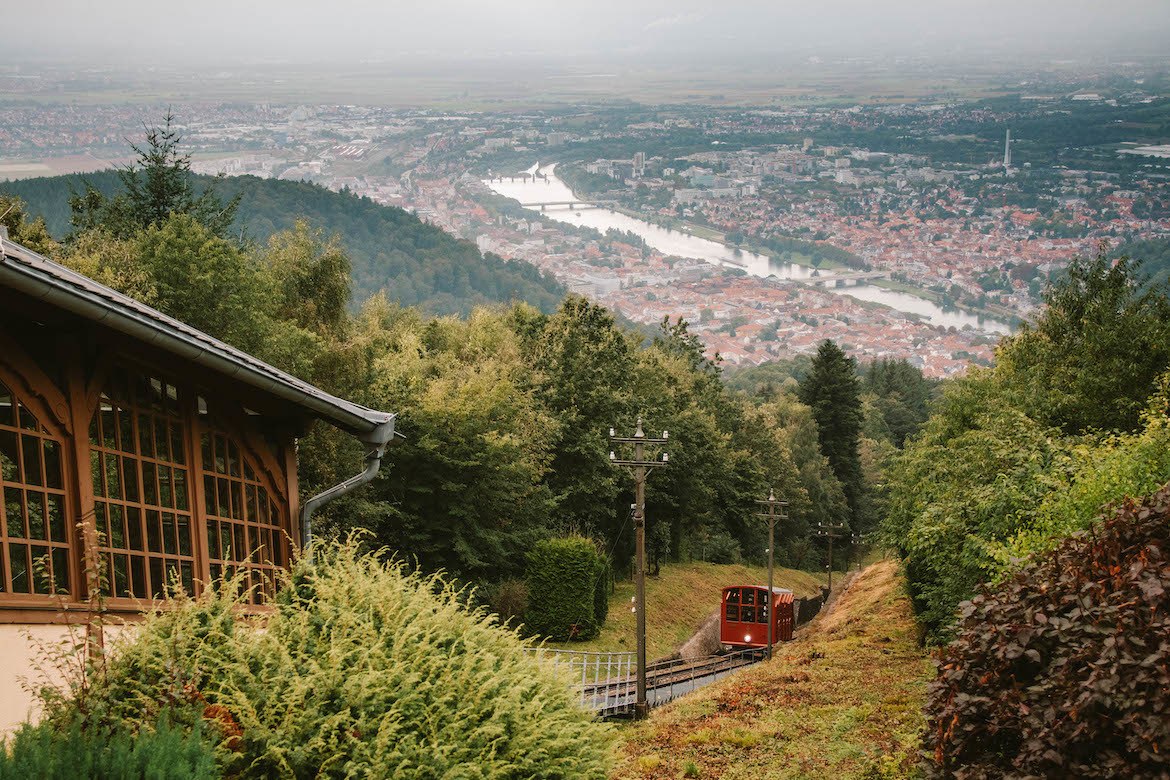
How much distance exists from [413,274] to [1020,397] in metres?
91.0

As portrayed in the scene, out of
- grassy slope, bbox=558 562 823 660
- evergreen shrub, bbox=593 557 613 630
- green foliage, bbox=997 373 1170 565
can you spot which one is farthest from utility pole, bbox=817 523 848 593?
green foliage, bbox=997 373 1170 565

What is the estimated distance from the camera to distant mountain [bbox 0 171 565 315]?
109125mm

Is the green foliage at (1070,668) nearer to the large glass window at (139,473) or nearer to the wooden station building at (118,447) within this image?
the wooden station building at (118,447)

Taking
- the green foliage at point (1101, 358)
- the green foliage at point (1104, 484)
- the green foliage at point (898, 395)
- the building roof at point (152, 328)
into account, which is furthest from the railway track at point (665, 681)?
the green foliage at point (898, 395)

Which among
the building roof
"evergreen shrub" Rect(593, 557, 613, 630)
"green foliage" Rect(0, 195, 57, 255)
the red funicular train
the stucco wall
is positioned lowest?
the red funicular train

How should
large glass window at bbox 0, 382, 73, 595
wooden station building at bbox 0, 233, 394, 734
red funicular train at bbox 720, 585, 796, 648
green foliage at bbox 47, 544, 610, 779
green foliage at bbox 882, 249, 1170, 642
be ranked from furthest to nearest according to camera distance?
1. red funicular train at bbox 720, 585, 796, 648
2. green foliage at bbox 882, 249, 1170, 642
3. large glass window at bbox 0, 382, 73, 595
4. wooden station building at bbox 0, 233, 394, 734
5. green foliage at bbox 47, 544, 610, 779

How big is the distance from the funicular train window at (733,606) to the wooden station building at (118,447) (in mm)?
29352

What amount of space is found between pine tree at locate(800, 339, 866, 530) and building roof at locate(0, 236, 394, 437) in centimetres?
7942

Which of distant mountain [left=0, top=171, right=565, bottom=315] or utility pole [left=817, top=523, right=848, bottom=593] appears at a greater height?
distant mountain [left=0, top=171, right=565, bottom=315]

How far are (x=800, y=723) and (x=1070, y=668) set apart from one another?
10436 millimetres

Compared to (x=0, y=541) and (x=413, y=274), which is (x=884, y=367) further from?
(x=0, y=541)

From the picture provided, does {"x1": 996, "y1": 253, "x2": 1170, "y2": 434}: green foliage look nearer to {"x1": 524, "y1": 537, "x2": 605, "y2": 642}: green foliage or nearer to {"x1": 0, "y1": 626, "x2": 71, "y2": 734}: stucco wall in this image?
{"x1": 524, "y1": 537, "x2": 605, "y2": 642}: green foliage

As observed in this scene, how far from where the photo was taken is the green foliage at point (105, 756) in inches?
202

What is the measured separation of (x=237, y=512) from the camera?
10406mm
